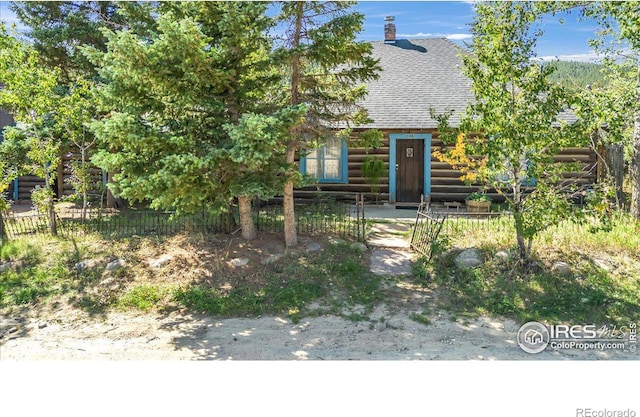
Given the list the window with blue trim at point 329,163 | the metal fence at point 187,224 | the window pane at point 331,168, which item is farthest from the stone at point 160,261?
the window pane at point 331,168

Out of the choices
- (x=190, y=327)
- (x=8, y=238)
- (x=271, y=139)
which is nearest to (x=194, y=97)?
(x=271, y=139)

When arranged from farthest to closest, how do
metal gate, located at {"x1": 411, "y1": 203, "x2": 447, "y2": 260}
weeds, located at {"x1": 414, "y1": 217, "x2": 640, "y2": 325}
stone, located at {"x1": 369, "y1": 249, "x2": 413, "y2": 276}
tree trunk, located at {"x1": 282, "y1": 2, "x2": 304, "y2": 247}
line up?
metal gate, located at {"x1": 411, "y1": 203, "x2": 447, "y2": 260} < stone, located at {"x1": 369, "y1": 249, "x2": 413, "y2": 276} < tree trunk, located at {"x1": 282, "y1": 2, "x2": 304, "y2": 247} < weeds, located at {"x1": 414, "y1": 217, "x2": 640, "y2": 325}

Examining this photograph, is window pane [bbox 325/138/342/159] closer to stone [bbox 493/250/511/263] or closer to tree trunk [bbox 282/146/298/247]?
tree trunk [bbox 282/146/298/247]

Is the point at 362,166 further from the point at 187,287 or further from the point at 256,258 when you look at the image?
the point at 187,287

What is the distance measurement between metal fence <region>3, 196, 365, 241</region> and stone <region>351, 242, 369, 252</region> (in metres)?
0.35

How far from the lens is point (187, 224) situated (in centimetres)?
1176

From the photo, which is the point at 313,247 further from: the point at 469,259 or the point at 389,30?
the point at 389,30

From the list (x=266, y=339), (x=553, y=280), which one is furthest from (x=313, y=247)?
(x=553, y=280)

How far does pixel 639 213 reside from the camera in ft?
35.7

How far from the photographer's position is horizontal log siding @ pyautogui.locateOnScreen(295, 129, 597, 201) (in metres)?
15.5

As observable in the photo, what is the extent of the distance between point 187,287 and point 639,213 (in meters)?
9.49

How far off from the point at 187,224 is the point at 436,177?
323 inches

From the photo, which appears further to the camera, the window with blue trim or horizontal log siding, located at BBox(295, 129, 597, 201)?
the window with blue trim

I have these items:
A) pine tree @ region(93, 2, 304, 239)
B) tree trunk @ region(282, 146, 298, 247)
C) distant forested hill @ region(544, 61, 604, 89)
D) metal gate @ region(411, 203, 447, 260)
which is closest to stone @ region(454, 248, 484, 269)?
metal gate @ region(411, 203, 447, 260)
